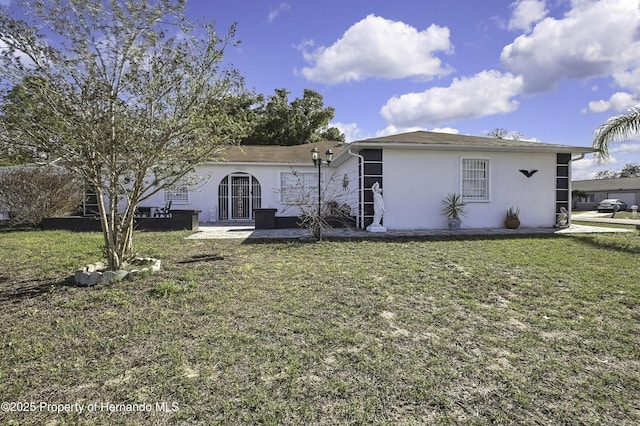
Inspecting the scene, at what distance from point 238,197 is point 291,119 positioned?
45.0 ft

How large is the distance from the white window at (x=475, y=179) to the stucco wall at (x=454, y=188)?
17 centimetres

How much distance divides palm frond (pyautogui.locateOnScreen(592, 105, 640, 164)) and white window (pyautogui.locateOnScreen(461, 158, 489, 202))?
312cm

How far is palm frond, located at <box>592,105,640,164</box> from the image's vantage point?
9812 millimetres

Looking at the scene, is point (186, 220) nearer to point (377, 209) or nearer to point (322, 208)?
point (322, 208)

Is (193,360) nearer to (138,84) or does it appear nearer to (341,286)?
(341,286)

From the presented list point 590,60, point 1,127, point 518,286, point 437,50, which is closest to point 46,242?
point 1,127

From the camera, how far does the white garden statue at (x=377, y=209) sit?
11.1 m

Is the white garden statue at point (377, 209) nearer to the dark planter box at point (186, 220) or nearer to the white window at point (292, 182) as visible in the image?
the white window at point (292, 182)

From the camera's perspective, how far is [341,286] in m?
5.02

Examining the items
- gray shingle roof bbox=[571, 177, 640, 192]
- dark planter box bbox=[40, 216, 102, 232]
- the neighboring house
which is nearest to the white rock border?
dark planter box bbox=[40, 216, 102, 232]

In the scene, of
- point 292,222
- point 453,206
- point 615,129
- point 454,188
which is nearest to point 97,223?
point 292,222

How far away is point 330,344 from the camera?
3.14m

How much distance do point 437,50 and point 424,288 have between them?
1026 cm

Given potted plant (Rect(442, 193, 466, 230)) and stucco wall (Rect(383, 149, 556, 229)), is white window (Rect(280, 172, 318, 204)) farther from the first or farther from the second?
potted plant (Rect(442, 193, 466, 230))
